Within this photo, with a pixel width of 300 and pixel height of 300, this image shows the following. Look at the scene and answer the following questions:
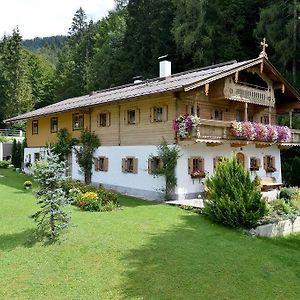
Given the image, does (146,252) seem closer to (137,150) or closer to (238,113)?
(137,150)

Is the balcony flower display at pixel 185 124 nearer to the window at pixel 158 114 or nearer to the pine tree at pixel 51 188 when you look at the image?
the window at pixel 158 114

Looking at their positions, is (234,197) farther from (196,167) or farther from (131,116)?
(131,116)

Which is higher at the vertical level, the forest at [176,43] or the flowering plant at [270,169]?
the forest at [176,43]

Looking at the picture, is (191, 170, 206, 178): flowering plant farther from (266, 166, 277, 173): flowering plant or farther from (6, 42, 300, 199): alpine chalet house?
(266, 166, 277, 173): flowering plant

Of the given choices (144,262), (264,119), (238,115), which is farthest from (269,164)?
(144,262)

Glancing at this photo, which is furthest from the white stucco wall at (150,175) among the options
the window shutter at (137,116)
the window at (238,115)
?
the window at (238,115)

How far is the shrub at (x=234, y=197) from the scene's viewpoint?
47.8 feet

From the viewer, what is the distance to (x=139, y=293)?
8.67m

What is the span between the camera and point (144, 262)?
10.4m

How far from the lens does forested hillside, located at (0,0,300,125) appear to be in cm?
3319

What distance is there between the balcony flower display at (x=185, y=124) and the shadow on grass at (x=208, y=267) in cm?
626

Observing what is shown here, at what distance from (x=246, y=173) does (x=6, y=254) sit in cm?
900

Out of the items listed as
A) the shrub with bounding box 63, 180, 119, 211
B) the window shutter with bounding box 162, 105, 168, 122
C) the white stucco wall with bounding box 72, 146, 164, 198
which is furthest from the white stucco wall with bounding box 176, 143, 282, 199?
the shrub with bounding box 63, 180, 119, 211

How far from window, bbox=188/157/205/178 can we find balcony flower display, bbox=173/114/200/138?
177cm
